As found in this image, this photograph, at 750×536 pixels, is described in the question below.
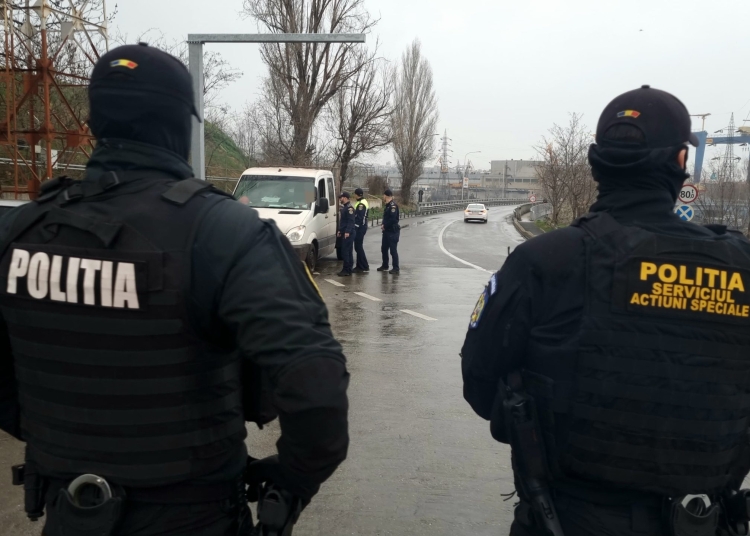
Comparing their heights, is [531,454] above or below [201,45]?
below

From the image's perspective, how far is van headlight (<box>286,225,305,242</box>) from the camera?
12.6 metres

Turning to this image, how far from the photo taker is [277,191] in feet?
45.6

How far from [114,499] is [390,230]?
12.5 meters

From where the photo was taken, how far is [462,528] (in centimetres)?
352

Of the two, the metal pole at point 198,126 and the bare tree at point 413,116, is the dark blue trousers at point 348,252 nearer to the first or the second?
the metal pole at point 198,126

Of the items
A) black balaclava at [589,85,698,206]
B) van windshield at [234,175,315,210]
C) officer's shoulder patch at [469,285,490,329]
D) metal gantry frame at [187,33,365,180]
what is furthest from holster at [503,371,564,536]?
van windshield at [234,175,315,210]

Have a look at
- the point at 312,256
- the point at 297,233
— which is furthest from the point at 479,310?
the point at 312,256

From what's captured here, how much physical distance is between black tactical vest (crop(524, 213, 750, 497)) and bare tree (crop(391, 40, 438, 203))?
4584 cm

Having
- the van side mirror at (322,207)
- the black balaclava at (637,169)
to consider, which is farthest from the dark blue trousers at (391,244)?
the black balaclava at (637,169)

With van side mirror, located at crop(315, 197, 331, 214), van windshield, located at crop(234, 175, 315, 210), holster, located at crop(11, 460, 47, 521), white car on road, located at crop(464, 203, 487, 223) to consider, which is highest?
van windshield, located at crop(234, 175, 315, 210)

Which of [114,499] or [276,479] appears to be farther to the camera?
[276,479]

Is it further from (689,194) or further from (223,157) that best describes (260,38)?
(223,157)

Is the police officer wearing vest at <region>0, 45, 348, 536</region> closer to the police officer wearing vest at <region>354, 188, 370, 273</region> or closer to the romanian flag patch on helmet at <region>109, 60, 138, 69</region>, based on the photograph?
the romanian flag patch on helmet at <region>109, 60, 138, 69</region>

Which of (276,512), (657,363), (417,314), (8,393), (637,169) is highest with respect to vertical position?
(637,169)
